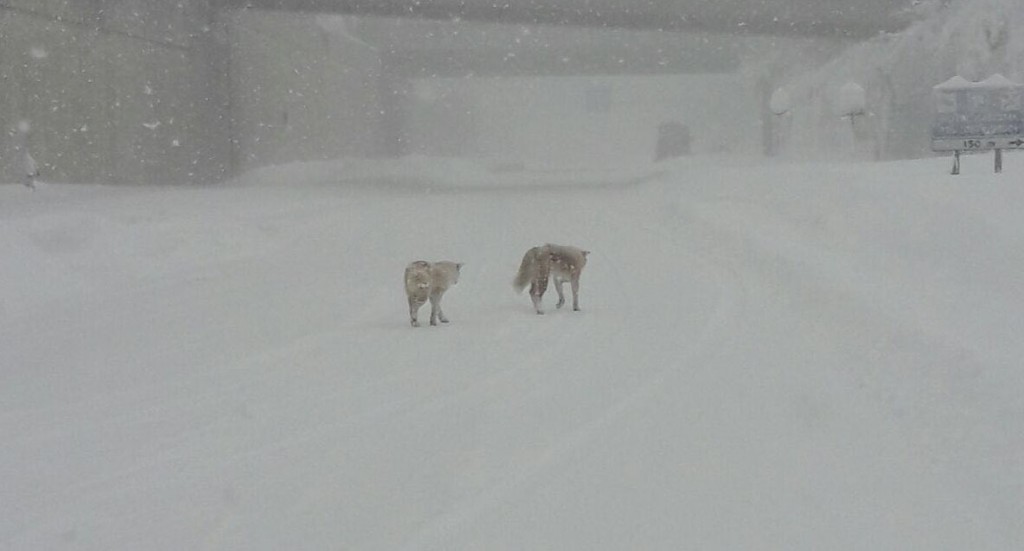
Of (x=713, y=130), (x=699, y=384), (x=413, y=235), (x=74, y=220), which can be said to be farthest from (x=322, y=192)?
(x=713, y=130)

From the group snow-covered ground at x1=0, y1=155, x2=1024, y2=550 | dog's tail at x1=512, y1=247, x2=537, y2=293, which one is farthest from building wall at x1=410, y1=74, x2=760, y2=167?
dog's tail at x1=512, y1=247, x2=537, y2=293

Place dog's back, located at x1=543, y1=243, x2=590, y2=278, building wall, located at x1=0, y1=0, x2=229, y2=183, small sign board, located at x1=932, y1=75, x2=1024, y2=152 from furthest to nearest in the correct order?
building wall, located at x1=0, y1=0, x2=229, y2=183 → small sign board, located at x1=932, y1=75, x2=1024, y2=152 → dog's back, located at x1=543, y1=243, x2=590, y2=278

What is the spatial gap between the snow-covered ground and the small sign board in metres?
2.16

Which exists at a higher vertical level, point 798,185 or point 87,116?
point 87,116

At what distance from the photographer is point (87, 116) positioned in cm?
3123

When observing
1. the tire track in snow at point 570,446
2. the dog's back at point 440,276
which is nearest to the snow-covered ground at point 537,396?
the tire track in snow at point 570,446

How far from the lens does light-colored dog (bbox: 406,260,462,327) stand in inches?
403

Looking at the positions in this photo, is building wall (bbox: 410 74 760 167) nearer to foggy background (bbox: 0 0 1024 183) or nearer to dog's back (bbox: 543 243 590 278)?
foggy background (bbox: 0 0 1024 183)

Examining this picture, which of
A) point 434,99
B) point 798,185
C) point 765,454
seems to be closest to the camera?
point 765,454

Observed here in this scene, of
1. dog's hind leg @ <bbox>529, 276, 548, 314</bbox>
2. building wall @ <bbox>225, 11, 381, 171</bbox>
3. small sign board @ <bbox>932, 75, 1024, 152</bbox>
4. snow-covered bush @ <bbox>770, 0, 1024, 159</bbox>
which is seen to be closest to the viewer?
dog's hind leg @ <bbox>529, 276, 548, 314</bbox>

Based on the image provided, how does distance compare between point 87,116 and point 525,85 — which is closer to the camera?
point 87,116

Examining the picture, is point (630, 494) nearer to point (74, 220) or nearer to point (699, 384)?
point (699, 384)

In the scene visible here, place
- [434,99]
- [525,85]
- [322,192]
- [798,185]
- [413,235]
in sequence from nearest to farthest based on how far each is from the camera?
1. [413,235]
2. [798,185]
3. [322,192]
4. [434,99]
5. [525,85]

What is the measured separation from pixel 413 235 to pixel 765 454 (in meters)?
15.5
